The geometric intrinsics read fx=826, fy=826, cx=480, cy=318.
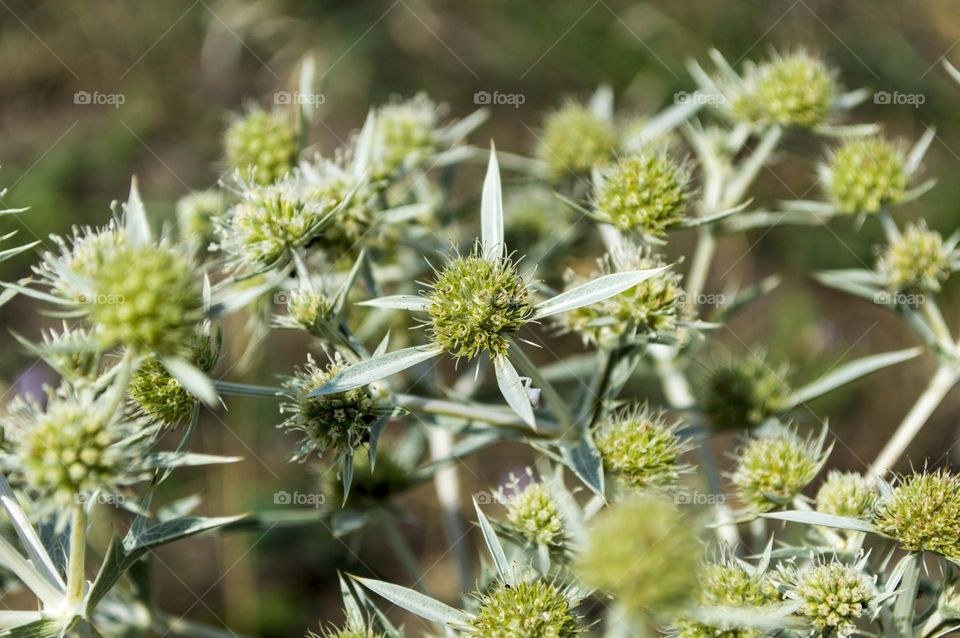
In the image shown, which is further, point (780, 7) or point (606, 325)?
point (780, 7)

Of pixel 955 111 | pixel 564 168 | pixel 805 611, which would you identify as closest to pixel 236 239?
pixel 564 168

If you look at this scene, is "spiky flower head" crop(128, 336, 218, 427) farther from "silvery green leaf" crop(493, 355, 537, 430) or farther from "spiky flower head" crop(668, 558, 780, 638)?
"spiky flower head" crop(668, 558, 780, 638)

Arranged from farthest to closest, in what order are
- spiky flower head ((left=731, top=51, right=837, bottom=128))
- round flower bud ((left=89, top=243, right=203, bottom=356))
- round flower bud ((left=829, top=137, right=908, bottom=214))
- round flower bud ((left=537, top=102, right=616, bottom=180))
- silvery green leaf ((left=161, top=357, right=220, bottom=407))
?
round flower bud ((left=537, top=102, right=616, bottom=180))
spiky flower head ((left=731, top=51, right=837, bottom=128))
round flower bud ((left=829, top=137, right=908, bottom=214))
round flower bud ((left=89, top=243, right=203, bottom=356))
silvery green leaf ((left=161, top=357, right=220, bottom=407))

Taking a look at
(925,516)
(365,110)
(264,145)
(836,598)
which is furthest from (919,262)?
(365,110)

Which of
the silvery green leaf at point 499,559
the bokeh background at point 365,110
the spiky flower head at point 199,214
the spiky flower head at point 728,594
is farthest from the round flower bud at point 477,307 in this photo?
the bokeh background at point 365,110

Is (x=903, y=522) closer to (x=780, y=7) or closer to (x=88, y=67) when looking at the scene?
(x=780, y=7)

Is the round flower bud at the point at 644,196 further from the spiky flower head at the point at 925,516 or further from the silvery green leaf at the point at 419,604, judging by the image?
the silvery green leaf at the point at 419,604

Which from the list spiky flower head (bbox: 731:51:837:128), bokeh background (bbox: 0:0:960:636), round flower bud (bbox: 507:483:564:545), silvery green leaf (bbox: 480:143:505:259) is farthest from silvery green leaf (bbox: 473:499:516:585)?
bokeh background (bbox: 0:0:960:636)
